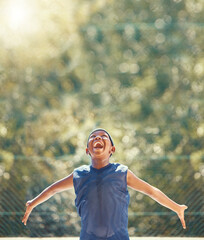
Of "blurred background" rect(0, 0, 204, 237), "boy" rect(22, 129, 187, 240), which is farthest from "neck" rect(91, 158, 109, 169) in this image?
"blurred background" rect(0, 0, 204, 237)

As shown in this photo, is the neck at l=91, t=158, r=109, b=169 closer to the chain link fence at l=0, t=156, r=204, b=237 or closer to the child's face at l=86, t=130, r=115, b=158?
the child's face at l=86, t=130, r=115, b=158

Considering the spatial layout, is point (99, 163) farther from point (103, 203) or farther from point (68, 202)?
point (68, 202)

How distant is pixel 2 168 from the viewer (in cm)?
690

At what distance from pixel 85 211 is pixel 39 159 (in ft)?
12.8

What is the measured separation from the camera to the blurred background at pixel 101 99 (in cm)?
659

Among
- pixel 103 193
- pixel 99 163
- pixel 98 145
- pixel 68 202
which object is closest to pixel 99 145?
pixel 98 145

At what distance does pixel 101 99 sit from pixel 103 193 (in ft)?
25.9

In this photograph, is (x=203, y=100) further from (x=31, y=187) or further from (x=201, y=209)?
(x=31, y=187)

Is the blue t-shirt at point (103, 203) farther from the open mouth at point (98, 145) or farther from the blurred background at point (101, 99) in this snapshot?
the blurred background at point (101, 99)

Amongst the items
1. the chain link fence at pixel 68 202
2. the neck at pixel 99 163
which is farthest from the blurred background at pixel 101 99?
the neck at pixel 99 163

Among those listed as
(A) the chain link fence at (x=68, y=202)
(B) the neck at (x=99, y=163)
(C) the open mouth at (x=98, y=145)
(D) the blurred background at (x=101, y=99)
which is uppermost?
(D) the blurred background at (x=101, y=99)

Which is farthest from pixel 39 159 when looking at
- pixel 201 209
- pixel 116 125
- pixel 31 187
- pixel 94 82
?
pixel 94 82

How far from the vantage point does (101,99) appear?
10.6 meters

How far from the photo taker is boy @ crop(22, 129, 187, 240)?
8.89 feet
